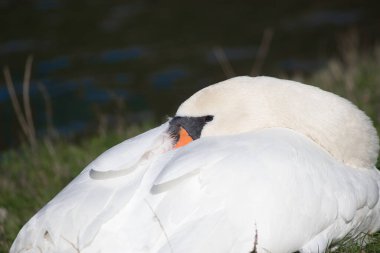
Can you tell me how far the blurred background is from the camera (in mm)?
11227

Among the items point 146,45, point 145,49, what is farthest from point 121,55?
point 146,45

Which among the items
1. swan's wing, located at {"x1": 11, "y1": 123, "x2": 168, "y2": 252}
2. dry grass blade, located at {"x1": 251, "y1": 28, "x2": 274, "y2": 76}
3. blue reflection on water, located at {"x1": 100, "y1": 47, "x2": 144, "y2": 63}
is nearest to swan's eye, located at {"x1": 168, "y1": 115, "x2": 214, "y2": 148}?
swan's wing, located at {"x1": 11, "y1": 123, "x2": 168, "y2": 252}

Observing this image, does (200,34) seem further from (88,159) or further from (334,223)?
(334,223)

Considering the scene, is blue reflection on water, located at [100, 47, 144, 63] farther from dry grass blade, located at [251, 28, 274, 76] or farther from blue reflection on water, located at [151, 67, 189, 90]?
dry grass blade, located at [251, 28, 274, 76]

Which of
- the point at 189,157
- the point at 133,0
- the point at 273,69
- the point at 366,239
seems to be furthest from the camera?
the point at 133,0

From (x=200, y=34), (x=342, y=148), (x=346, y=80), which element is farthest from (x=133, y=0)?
(x=342, y=148)

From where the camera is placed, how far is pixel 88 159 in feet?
21.0

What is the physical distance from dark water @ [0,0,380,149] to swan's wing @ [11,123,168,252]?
6.42m

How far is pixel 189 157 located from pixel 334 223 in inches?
30.0

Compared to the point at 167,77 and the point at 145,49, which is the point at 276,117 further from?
the point at 145,49

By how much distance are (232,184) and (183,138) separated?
68 centimetres

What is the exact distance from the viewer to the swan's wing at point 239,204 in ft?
12.0

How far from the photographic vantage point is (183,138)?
4379 millimetres

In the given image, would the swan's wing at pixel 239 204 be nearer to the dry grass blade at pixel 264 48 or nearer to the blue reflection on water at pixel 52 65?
the dry grass blade at pixel 264 48
